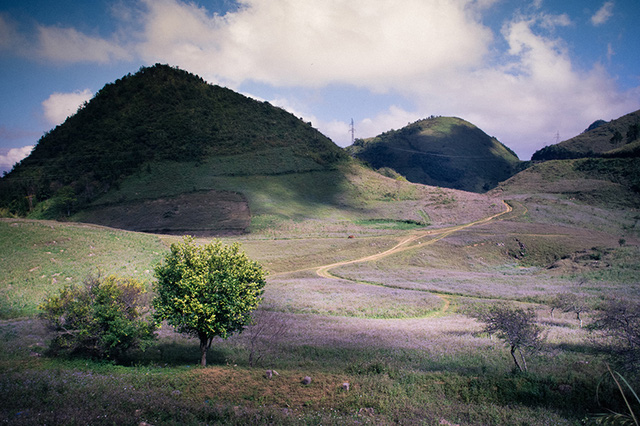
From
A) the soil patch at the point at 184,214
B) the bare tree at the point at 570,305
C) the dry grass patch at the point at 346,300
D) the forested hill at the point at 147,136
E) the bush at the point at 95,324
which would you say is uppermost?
the forested hill at the point at 147,136

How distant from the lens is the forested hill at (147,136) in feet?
315

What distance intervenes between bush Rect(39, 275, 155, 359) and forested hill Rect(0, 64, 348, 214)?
3440 inches

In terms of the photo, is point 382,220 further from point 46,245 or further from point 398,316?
point 46,245

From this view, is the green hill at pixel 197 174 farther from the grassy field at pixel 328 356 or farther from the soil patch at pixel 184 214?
the grassy field at pixel 328 356

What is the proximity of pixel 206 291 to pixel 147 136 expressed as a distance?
4580 inches

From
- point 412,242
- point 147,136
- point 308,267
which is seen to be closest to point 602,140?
point 412,242

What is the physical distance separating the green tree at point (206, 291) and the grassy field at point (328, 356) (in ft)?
6.06

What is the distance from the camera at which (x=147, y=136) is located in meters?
115

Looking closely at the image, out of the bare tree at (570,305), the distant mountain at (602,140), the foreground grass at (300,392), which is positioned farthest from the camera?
the distant mountain at (602,140)

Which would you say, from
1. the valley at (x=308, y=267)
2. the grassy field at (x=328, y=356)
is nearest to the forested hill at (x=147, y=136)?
the valley at (x=308, y=267)

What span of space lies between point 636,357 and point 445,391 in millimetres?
6819

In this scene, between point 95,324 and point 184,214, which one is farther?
point 184,214

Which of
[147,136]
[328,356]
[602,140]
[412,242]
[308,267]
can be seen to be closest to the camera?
[328,356]

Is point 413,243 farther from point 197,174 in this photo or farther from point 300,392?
point 197,174
